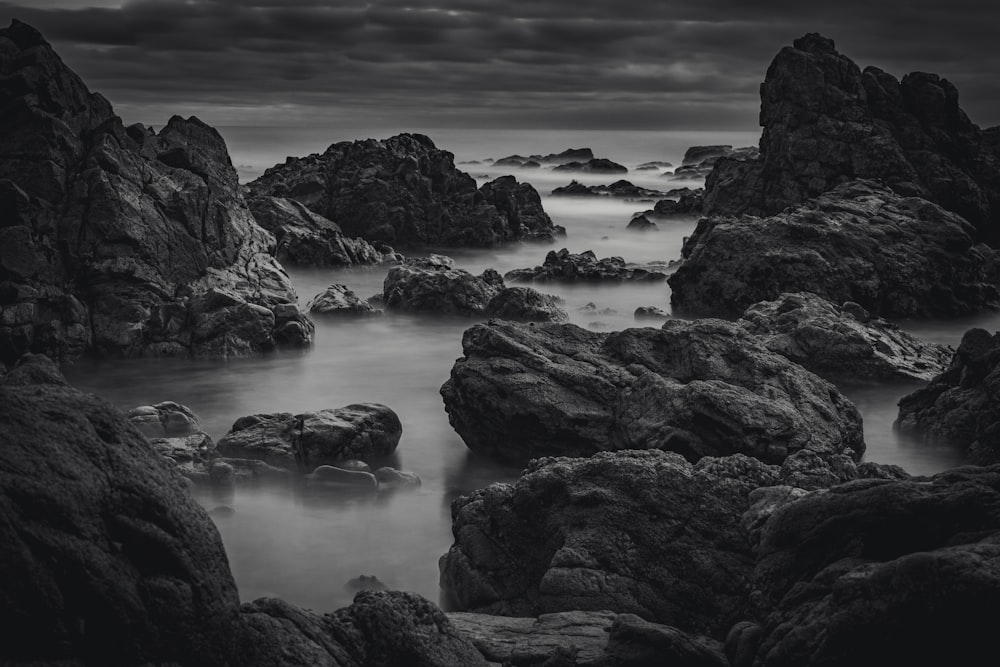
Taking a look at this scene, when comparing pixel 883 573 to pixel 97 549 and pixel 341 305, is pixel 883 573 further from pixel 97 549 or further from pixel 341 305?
pixel 341 305

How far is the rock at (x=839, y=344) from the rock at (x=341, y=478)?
8572 millimetres

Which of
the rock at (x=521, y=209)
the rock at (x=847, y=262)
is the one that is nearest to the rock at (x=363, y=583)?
the rock at (x=847, y=262)

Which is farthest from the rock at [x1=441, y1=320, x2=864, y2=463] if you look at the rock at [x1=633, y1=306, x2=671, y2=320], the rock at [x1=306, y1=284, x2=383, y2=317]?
the rock at [x1=306, y1=284, x2=383, y2=317]

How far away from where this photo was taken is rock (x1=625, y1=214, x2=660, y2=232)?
162 feet

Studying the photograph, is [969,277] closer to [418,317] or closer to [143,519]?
[418,317]

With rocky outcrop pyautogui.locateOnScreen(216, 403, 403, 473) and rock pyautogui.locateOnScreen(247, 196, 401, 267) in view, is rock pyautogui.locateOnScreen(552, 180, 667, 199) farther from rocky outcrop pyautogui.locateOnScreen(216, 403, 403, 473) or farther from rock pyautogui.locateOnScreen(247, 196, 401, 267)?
rocky outcrop pyautogui.locateOnScreen(216, 403, 403, 473)

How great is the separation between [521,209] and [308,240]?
14123 mm

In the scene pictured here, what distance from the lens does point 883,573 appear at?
20.1 ft

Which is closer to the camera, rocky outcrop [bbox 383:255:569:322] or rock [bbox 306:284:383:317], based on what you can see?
rocky outcrop [bbox 383:255:569:322]

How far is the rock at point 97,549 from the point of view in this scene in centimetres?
539

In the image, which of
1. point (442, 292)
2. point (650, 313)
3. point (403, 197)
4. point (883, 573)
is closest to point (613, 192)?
point (403, 197)

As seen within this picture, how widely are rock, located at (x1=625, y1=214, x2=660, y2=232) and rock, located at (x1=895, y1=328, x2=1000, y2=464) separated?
107 ft

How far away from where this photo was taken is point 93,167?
2292 centimetres

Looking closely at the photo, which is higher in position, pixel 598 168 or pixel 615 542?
pixel 598 168
